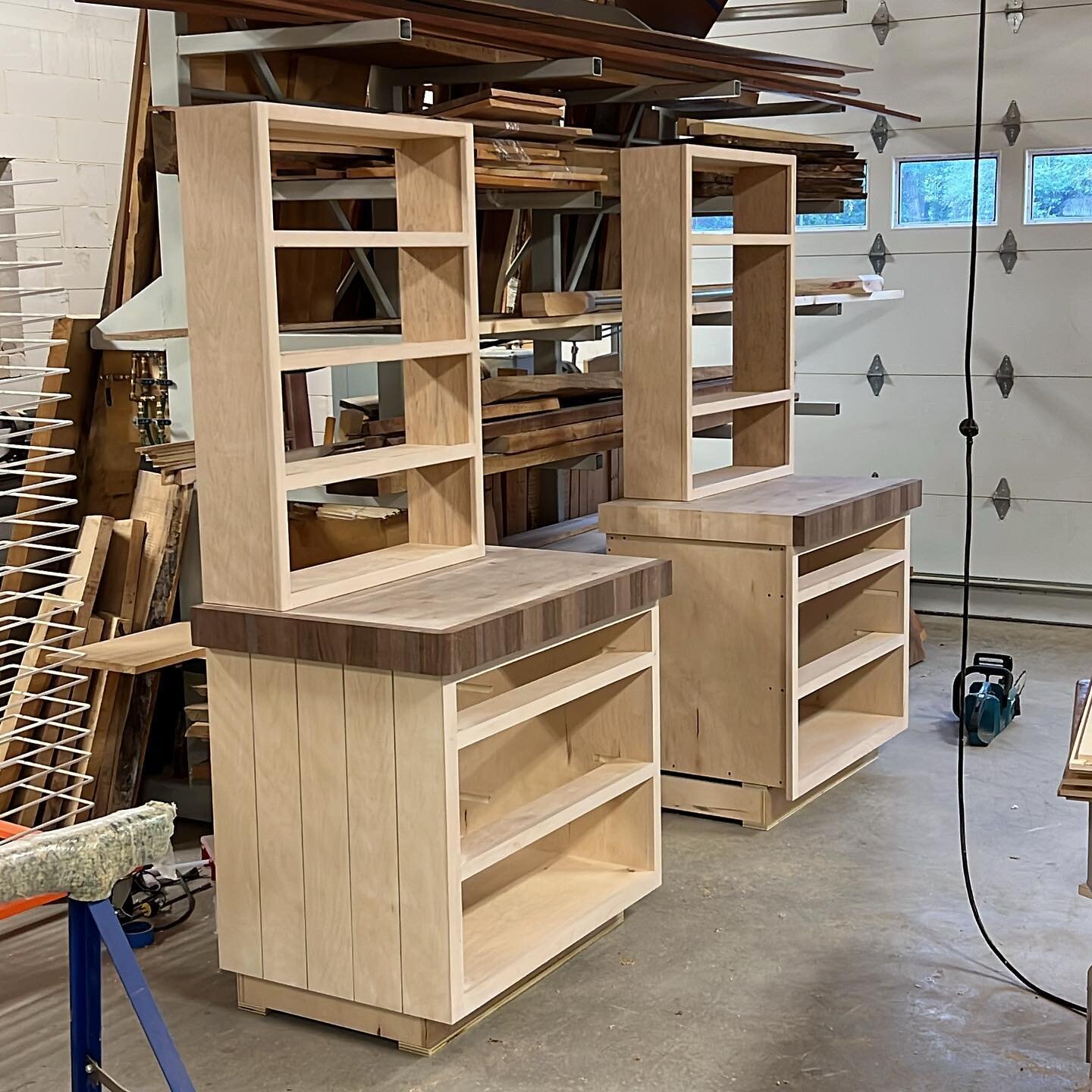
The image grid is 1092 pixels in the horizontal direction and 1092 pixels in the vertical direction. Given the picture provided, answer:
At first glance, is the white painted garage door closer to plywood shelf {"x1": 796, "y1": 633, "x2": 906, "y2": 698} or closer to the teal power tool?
the teal power tool

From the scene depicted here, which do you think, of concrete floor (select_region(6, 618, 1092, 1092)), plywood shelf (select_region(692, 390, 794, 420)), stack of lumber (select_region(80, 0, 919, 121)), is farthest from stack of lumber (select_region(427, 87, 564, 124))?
concrete floor (select_region(6, 618, 1092, 1092))

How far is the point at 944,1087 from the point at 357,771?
1.32 m

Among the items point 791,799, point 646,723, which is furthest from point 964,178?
point 646,723

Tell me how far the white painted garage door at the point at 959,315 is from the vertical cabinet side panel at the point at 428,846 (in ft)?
16.1

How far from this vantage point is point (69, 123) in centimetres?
697

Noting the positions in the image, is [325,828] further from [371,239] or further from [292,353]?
[371,239]

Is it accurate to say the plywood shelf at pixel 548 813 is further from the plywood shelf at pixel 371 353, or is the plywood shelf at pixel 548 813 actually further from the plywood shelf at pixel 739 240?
the plywood shelf at pixel 739 240

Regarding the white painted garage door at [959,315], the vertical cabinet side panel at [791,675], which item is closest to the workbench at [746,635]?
the vertical cabinet side panel at [791,675]

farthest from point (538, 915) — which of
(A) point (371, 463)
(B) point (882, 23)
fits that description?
(B) point (882, 23)

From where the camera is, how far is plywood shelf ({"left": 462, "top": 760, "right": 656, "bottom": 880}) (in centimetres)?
308

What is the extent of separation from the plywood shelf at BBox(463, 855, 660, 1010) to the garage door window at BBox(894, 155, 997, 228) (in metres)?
4.54

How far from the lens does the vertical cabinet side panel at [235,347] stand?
2.87m

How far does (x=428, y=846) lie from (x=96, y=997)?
89 centimetres

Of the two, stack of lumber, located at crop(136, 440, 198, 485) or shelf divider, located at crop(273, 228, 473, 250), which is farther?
stack of lumber, located at crop(136, 440, 198, 485)
